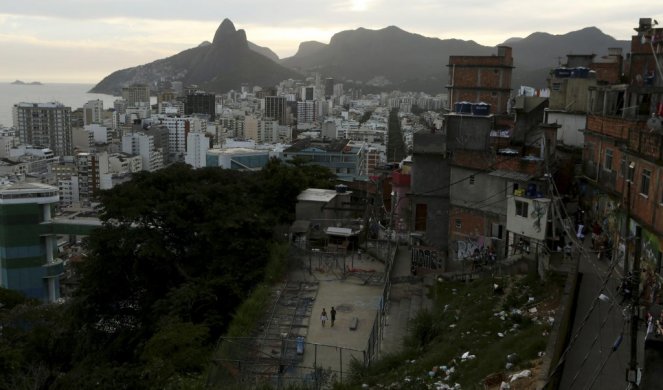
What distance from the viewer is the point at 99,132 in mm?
98250

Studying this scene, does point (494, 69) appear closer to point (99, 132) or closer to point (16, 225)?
point (16, 225)

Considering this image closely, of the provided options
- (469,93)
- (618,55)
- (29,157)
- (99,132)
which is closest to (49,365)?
(469,93)

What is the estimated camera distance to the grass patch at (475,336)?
24.3ft

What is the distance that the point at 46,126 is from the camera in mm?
89188

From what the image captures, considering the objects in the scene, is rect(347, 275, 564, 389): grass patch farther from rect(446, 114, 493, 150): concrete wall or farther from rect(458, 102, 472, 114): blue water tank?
rect(458, 102, 472, 114): blue water tank

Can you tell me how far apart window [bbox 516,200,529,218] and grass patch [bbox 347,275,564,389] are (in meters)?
1.75

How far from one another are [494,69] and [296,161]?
28.2 feet

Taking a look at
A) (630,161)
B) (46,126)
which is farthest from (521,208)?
(46,126)

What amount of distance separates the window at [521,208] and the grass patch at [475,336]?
1.75m

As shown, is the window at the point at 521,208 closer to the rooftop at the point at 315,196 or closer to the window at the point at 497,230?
the window at the point at 497,230

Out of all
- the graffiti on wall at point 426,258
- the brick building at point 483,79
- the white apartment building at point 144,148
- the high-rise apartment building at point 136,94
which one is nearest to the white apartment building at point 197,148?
the white apartment building at point 144,148

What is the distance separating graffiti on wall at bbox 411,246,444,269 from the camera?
1429 cm

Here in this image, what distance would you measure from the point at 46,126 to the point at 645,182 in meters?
92.2

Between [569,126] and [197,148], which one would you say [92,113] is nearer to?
[197,148]
